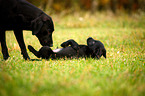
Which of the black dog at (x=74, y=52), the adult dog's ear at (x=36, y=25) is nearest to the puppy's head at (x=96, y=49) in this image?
the black dog at (x=74, y=52)

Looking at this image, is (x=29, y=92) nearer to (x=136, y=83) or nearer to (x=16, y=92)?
(x=16, y=92)

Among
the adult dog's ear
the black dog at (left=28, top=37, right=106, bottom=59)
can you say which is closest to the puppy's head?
the black dog at (left=28, top=37, right=106, bottom=59)

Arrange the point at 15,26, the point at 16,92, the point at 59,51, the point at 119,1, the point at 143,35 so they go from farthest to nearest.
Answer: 1. the point at 119,1
2. the point at 143,35
3. the point at 59,51
4. the point at 15,26
5. the point at 16,92

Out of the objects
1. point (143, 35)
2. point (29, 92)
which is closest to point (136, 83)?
point (29, 92)

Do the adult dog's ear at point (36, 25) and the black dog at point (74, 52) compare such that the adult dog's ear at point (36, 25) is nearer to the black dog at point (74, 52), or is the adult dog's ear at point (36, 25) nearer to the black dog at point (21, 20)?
the black dog at point (21, 20)

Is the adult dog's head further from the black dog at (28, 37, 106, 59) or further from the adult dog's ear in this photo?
the black dog at (28, 37, 106, 59)

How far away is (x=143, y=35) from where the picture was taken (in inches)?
254

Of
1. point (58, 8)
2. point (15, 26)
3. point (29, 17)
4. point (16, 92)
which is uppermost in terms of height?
point (58, 8)

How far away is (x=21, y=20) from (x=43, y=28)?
53 cm

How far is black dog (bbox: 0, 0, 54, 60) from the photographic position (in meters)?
3.00

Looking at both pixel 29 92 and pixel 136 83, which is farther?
pixel 136 83

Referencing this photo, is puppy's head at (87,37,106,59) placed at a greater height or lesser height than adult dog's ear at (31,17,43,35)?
lesser

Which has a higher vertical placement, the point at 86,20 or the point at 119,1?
the point at 119,1

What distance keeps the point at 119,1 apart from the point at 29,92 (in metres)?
32.5
